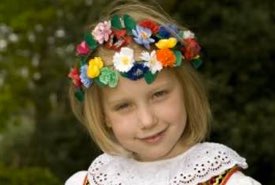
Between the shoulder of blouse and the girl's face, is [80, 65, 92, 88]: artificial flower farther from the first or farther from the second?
the shoulder of blouse

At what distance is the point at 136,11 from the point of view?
10.6ft

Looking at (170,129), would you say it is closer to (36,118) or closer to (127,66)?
(127,66)

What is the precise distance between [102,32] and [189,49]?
0.32 metres

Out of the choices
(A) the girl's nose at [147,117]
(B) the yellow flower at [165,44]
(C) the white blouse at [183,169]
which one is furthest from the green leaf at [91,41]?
(C) the white blouse at [183,169]

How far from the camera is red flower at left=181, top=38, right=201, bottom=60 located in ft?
10.5

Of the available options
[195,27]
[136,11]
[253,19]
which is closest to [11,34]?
[195,27]

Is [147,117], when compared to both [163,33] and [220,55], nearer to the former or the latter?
[163,33]

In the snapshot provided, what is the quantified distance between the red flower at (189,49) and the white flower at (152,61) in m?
0.14

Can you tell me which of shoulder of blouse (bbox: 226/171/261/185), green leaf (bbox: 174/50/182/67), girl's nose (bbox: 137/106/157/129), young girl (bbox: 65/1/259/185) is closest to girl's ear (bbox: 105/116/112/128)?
young girl (bbox: 65/1/259/185)

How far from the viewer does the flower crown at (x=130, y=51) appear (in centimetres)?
306

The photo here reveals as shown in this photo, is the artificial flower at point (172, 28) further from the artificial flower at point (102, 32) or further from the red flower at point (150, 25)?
the artificial flower at point (102, 32)

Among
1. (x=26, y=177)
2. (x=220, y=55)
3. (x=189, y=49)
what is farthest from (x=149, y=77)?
(x=220, y=55)

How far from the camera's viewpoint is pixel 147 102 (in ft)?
9.87

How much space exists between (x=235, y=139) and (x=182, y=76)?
427cm
